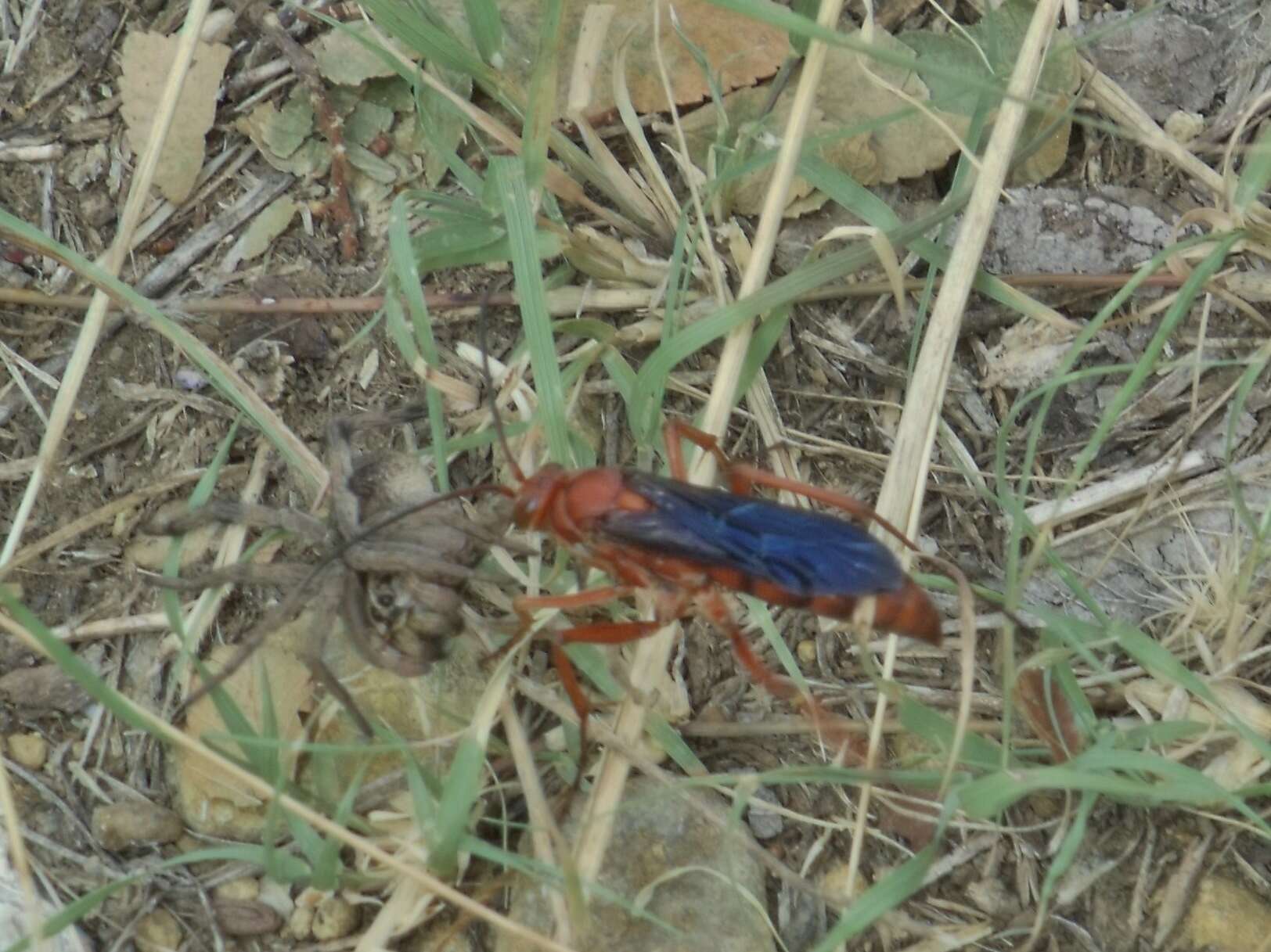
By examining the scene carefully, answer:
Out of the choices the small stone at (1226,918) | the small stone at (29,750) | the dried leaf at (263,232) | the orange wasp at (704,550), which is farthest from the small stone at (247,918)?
the small stone at (1226,918)

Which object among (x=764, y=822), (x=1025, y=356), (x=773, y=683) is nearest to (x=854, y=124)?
(x=1025, y=356)

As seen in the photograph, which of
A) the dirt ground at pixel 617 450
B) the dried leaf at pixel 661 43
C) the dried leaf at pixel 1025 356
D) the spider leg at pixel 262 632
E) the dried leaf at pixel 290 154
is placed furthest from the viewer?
the dried leaf at pixel 290 154

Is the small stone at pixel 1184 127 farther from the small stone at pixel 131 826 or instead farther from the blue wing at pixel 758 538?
the small stone at pixel 131 826

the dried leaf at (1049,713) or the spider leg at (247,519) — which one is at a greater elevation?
the spider leg at (247,519)

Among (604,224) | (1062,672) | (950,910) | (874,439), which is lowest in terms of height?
(950,910)

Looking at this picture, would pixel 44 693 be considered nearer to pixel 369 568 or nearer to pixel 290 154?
pixel 369 568

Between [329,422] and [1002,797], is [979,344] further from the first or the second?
[329,422]

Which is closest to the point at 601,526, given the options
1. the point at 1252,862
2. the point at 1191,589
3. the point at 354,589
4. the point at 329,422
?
the point at 354,589
